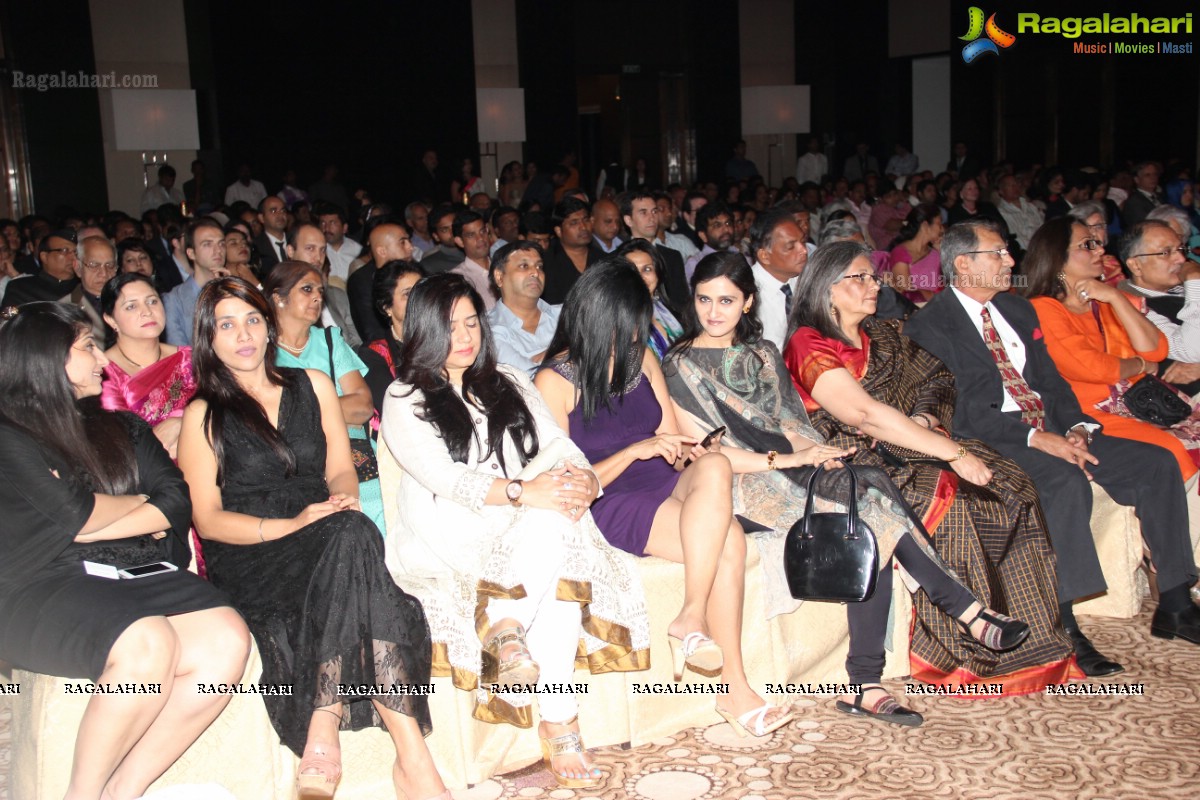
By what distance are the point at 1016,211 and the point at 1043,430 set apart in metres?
7.24

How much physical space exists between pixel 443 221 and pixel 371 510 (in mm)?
4000

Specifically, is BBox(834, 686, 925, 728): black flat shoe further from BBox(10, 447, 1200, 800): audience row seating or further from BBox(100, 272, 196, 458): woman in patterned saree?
BBox(100, 272, 196, 458): woman in patterned saree

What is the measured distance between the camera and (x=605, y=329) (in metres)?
3.06

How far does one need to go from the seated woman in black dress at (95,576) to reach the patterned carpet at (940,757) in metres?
0.67

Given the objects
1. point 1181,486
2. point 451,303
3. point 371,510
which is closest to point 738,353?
point 451,303

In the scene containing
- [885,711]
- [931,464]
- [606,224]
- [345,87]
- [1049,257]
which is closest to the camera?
[885,711]

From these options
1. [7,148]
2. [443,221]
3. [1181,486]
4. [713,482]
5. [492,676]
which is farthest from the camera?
[7,148]

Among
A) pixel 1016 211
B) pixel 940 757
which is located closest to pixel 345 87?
pixel 1016 211

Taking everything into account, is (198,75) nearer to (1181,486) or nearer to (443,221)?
(443,221)

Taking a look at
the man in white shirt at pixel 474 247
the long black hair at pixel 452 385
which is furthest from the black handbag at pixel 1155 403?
the man in white shirt at pixel 474 247

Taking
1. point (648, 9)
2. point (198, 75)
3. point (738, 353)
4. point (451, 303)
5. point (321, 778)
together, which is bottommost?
point (321, 778)

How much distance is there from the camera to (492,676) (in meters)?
2.57

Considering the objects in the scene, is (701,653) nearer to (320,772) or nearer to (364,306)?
(320,772)

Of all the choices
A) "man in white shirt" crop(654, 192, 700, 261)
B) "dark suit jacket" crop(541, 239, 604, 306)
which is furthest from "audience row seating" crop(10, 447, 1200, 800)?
"man in white shirt" crop(654, 192, 700, 261)
